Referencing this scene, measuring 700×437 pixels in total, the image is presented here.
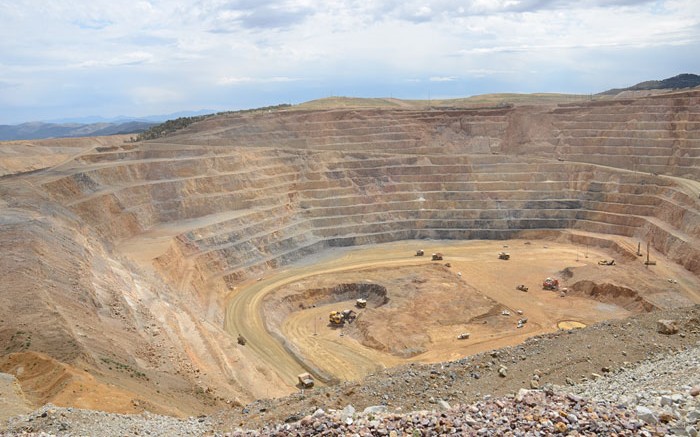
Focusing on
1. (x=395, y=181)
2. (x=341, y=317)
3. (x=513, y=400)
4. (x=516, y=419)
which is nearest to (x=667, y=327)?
(x=513, y=400)

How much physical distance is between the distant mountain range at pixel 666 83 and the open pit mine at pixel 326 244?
40189 millimetres

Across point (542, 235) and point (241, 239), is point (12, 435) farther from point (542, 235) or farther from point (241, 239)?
point (542, 235)

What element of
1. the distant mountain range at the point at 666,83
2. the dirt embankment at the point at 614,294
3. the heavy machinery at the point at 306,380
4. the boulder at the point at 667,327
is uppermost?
the distant mountain range at the point at 666,83

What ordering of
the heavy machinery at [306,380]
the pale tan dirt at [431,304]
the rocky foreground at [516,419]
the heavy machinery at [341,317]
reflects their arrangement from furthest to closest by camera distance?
1. the heavy machinery at [341,317]
2. the pale tan dirt at [431,304]
3. the heavy machinery at [306,380]
4. the rocky foreground at [516,419]

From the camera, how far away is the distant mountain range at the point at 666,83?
9950cm

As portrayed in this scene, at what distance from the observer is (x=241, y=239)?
48.2 metres

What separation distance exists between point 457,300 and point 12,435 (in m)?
32.3

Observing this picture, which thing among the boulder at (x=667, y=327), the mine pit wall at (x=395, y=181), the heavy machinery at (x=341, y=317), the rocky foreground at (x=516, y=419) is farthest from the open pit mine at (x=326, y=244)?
the boulder at (x=667, y=327)

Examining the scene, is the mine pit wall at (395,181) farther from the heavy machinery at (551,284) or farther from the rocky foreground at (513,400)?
the rocky foreground at (513,400)

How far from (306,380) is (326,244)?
26.2 metres

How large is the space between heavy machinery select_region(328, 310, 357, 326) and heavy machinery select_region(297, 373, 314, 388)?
8.87 metres

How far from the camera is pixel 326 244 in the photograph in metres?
53.8

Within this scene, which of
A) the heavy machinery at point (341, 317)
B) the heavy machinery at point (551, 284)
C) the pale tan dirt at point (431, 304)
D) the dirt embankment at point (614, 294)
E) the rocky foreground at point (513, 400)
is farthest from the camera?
the heavy machinery at point (551, 284)

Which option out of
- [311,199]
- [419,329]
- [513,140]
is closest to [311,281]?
[419,329]
